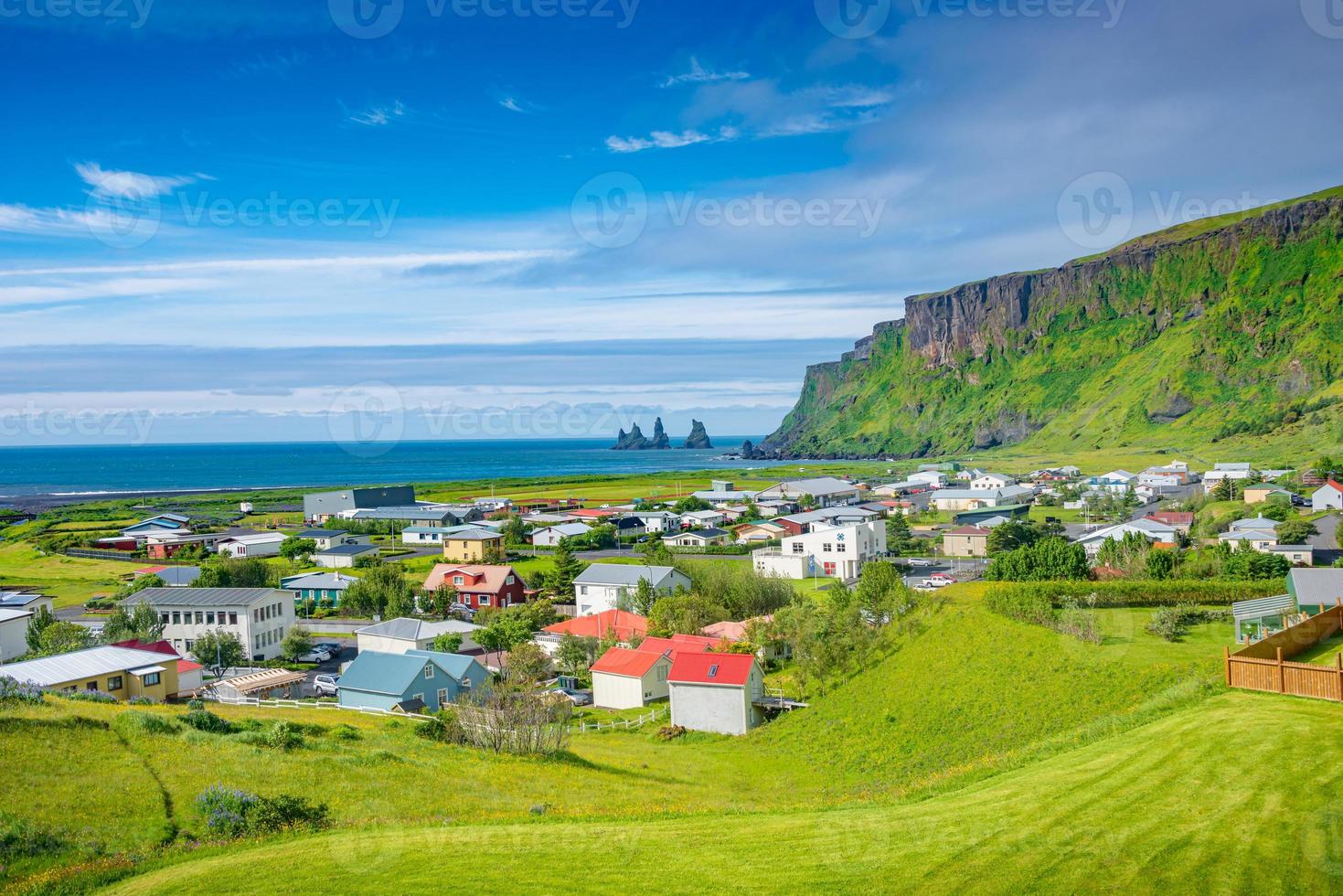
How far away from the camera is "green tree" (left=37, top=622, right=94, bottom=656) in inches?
1178

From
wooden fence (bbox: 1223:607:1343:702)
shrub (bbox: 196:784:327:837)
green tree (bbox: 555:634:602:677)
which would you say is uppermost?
wooden fence (bbox: 1223:607:1343:702)

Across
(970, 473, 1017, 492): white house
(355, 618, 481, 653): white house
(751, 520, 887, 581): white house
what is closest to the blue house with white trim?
(355, 618, 481, 653): white house

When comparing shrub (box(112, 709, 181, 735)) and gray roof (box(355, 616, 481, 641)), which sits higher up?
shrub (box(112, 709, 181, 735))

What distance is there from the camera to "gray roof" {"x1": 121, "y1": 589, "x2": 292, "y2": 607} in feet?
120

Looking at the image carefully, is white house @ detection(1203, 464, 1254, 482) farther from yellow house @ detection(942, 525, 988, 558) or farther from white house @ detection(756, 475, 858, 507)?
yellow house @ detection(942, 525, 988, 558)

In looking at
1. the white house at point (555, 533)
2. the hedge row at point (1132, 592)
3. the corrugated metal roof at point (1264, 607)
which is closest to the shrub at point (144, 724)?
the hedge row at point (1132, 592)

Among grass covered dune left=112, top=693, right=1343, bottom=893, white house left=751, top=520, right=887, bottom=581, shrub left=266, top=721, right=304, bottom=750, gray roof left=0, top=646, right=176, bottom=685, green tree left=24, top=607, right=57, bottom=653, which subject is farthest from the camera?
white house left=751, top=520, right=887, bottom=581

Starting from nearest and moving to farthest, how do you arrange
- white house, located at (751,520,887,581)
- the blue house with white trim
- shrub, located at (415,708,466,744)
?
shrub, located at (415,708,466,744) < the blue house with white trim < white house, located at (751,520,887,581)

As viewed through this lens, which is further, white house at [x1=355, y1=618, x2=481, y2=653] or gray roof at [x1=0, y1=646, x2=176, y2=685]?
white house at [x1=355, y1=618, x2=481, y2=653]

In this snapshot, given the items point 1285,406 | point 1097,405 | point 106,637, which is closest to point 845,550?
point 106,637

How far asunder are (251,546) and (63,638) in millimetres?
36805

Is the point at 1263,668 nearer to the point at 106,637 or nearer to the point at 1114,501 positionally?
the point at 106,637

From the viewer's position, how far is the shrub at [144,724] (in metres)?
15.2

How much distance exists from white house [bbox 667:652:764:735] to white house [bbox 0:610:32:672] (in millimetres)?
24561
